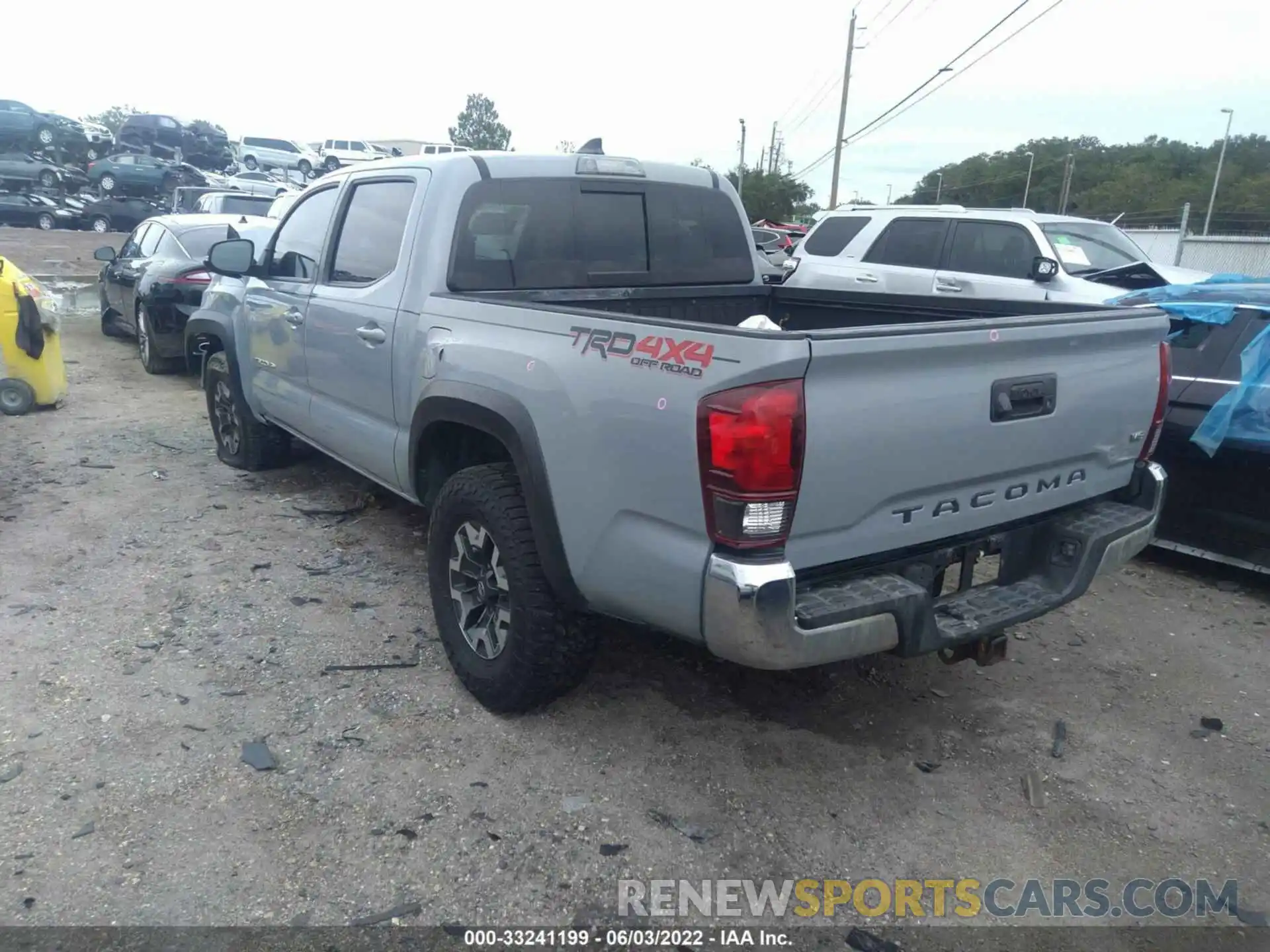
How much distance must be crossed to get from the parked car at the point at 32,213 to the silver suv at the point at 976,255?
25420mm

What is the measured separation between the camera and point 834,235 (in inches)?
388

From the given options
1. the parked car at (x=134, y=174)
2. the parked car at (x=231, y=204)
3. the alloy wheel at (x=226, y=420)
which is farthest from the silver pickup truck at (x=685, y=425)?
the parked car at (x=134, y=174)

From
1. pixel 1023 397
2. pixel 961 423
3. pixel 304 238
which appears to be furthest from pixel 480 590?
pixel 304 238

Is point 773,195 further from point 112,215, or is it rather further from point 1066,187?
point 112,215

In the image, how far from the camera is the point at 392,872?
2.72m

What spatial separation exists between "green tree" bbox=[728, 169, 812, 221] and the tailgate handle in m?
50.7

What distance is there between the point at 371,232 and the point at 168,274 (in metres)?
6.09

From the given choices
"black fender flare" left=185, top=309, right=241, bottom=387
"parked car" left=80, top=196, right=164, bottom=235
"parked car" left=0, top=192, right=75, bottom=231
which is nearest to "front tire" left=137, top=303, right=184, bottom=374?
"black fender flare" left=185, top=309, right=241, bottom=387

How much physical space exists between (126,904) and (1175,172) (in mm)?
75266

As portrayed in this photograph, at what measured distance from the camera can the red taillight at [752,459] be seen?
2.41 meters

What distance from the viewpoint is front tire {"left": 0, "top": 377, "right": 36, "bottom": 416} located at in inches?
303

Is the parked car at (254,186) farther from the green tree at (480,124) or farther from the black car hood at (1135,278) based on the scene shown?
the green tree at (480,124)

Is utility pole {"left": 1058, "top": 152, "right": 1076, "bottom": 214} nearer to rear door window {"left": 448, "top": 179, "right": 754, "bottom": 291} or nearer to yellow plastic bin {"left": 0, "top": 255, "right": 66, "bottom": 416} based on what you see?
yellow plastic bin {"left": 0, "top": 255, "right": 66, "bottom": 416}

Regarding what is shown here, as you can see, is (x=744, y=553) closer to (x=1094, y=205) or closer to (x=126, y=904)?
(x=126, y=904)
